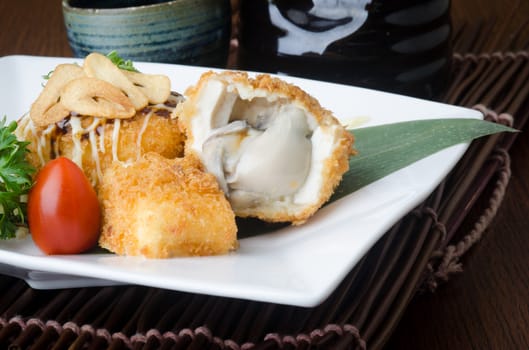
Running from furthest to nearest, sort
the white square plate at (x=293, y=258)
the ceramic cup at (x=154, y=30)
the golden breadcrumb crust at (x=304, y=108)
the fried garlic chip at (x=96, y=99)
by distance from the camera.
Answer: the ceramic cup at (x=154, y=30) < the fried garlic chip at (x=96, y=99) < the golden breadcrumb crust at (x=304, y=108) < the white square plate at (x=293, y=258)

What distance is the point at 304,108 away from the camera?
1480 millimetres

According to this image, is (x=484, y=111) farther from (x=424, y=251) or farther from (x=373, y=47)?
(x=424, y=251)

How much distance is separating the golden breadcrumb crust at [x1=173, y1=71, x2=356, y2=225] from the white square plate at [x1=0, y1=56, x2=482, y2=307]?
3cm

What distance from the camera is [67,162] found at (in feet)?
4.73

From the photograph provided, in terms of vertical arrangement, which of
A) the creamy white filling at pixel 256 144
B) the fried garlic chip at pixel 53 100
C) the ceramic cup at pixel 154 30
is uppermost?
the creamy white filling at pixel 256 144

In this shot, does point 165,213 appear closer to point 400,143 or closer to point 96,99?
point 96,99

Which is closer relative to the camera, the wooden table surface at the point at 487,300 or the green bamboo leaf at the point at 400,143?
the wooden table surface at the point at 487,300

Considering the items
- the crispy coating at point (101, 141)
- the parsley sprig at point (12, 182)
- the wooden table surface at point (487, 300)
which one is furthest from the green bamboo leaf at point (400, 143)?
the parsley sprig at point (12, 182)

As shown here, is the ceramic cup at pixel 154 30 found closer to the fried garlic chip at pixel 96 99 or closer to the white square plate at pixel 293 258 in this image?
the fried garlic chip at pixel 96 99

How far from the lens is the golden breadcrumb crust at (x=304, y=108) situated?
1422 millimetres

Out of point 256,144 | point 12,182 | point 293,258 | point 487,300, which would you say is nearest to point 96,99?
point 12,182

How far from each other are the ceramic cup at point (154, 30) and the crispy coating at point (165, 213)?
89 cm

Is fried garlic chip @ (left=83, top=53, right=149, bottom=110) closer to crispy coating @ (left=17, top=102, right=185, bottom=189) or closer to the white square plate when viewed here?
crispy coating @ (left=17, top=102, right=185, bottom=189)

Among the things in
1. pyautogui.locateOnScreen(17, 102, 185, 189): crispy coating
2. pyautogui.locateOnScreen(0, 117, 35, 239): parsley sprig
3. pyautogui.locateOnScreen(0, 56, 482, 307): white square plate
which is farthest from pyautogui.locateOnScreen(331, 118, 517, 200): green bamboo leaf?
pyautogui.locateOnScreen(0, 117, 35, 239): parsley sprig
